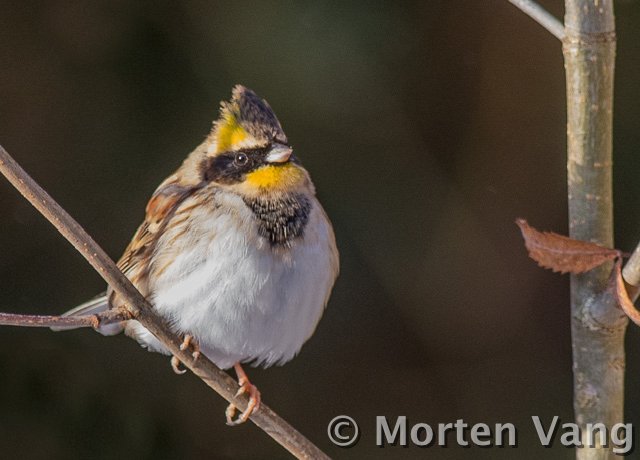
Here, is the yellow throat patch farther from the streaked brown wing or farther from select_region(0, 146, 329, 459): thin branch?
select_region(0, 146, 329, 459): thin branch

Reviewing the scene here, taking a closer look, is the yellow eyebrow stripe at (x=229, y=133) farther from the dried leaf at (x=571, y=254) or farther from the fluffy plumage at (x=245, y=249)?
the dried leaf at (x=571, y=254)

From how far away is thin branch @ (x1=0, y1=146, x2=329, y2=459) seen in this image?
1.46 meters

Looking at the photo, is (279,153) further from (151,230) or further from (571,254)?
(571,254)

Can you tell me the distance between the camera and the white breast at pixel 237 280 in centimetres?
213

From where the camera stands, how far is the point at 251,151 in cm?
216

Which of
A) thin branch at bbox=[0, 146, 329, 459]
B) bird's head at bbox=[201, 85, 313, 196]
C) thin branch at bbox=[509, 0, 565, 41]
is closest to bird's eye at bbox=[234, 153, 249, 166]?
bird's head at bbox=[201, 85, 313, 196]

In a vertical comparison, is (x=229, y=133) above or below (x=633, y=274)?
above

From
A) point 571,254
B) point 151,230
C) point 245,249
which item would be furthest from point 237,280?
point 571,254

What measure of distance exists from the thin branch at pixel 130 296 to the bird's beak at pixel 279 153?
50cm

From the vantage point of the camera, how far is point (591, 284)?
1.64 meters

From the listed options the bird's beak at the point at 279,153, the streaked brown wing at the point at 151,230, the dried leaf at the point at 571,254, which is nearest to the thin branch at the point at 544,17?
the dried leaf at the point at 571,254

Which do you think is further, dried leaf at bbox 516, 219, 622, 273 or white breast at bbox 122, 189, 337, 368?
white breast at bbox 122, 189, 337, 368

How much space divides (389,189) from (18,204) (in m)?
1.23

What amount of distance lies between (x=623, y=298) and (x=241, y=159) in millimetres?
965
